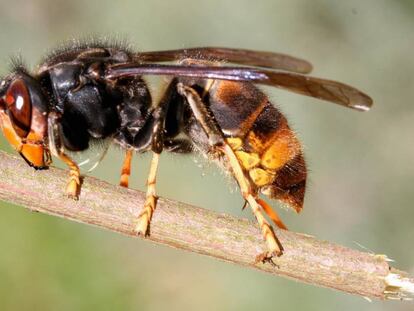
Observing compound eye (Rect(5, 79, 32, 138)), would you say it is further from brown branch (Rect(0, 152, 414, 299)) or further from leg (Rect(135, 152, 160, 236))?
leg (Rect(135, 152, 160, 236))

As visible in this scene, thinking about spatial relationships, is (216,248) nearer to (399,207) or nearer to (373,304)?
(373,304)

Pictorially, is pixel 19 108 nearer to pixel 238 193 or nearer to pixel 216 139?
pixel 216 139

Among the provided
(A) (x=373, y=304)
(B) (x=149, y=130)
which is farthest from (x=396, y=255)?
(B) (x=149, y=130)

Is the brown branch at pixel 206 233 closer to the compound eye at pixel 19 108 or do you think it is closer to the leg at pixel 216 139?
the compound eye at pixel 19 108

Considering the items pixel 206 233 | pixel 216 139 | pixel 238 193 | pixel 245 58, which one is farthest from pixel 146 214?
pixel 238 193

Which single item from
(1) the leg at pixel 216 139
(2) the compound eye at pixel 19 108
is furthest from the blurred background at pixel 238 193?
(2) the compound eye at pixel 19 108

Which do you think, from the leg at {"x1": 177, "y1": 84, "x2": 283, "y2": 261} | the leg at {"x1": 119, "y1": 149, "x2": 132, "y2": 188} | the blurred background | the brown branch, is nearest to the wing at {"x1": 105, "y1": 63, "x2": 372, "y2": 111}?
the leg at {"x1": 177, "y1": 84, "x2": 283, "y2": 261}
